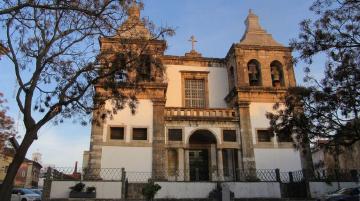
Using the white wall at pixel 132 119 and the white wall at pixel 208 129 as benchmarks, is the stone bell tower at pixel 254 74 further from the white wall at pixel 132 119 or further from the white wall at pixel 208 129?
the white wall at pixel 132 119

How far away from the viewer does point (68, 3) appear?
33.1 ft

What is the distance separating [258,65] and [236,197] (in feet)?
37.6

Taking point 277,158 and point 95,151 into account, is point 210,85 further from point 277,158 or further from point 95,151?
point 95,151

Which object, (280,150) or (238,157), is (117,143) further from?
(280,150)

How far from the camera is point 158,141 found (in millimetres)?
22484

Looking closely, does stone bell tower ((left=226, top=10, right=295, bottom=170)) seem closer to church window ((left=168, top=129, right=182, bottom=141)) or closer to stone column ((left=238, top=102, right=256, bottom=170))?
stone column ((left=238, top=102, right=256, bottom=170))

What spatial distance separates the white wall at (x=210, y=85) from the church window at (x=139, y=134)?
3.88 metres

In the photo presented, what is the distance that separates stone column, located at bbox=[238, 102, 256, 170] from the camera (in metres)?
23.1

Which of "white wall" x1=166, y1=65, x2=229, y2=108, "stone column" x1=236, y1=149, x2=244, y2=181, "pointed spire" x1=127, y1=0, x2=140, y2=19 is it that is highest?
"white wall" x1=166, y1=65, x2=229, y2=108

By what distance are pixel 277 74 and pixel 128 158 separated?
1287 cm

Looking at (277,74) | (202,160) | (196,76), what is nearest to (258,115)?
(277,74)

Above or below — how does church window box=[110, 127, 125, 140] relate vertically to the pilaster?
above

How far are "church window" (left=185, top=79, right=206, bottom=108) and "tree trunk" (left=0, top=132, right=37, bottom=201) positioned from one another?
16.5 m

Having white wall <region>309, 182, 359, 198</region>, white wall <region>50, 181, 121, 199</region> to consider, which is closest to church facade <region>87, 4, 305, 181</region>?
white wall <region>309, 182, 359, 198</region>
